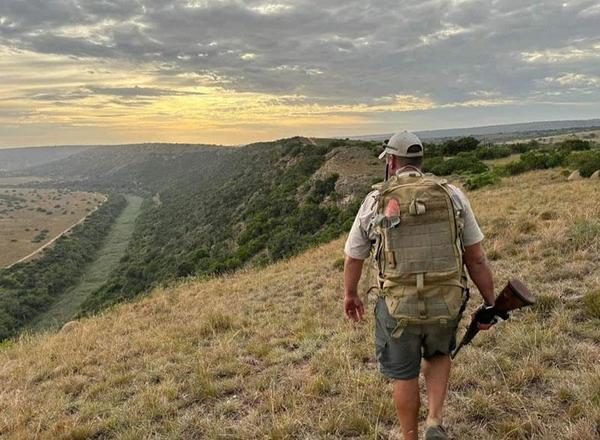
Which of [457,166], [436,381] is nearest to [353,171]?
[457,166]

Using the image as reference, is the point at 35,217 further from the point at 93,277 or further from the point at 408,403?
the point at 408,403

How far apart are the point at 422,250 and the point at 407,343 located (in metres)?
0.59

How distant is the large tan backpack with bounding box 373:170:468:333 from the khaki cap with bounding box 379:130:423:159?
0.23m

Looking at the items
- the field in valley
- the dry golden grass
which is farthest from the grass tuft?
the field in valley

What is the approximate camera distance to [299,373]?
491 centimetres

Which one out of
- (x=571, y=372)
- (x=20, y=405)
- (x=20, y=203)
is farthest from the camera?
(x=20, y=203)

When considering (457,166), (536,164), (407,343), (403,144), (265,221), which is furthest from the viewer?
(265,221)

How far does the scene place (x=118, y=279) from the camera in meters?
46.8

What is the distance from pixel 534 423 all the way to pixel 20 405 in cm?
496

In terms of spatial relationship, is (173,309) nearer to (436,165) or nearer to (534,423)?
(534,423)

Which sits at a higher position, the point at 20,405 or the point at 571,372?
the point at 571,372

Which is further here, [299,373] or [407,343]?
[299,373]

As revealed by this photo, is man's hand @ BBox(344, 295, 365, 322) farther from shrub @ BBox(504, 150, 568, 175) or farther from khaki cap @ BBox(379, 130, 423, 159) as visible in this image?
shrub @ BBox(504, 150, 568, 175)

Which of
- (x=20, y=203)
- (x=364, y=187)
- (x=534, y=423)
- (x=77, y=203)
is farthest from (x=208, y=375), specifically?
(x=20, y=203)
